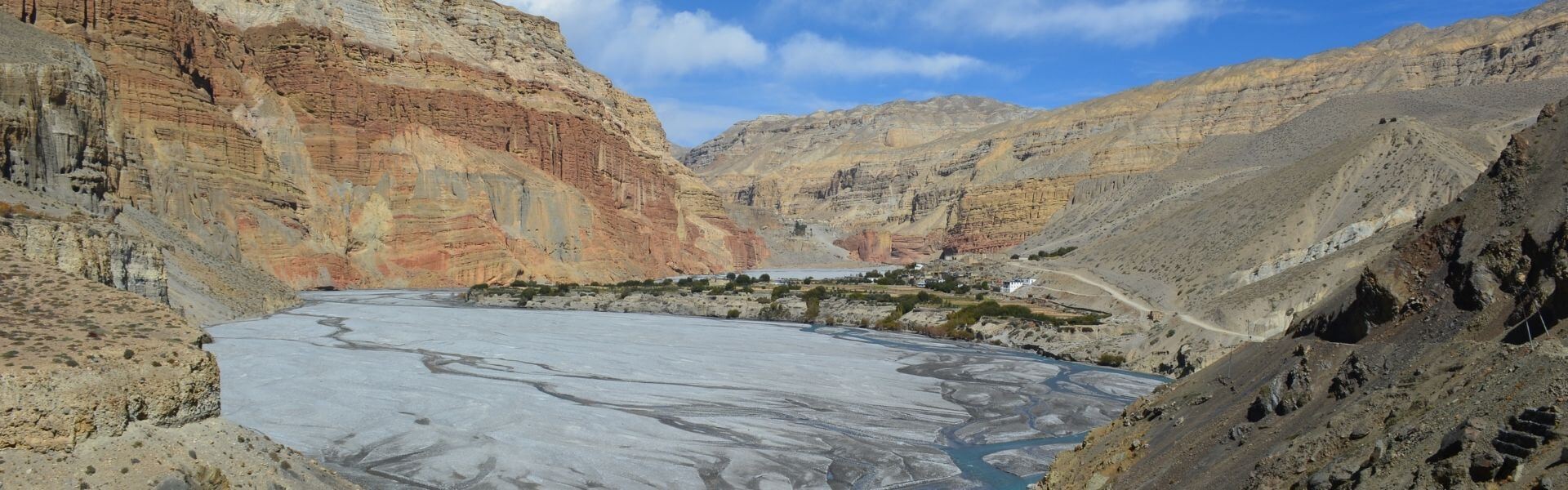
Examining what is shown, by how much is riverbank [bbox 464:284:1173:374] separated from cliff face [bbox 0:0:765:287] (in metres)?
12.3

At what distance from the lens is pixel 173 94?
7375 centimetres

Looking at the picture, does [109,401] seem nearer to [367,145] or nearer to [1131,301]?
[1131,301]

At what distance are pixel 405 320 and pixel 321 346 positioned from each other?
15.5 meters

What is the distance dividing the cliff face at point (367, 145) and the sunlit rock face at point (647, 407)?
2168cm

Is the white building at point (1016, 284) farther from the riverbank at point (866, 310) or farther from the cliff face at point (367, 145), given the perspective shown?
the cliff face at point (367, 145)

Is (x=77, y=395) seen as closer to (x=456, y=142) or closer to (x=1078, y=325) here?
(x=1078, y=325)

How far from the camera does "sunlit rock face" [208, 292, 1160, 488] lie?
2234 centimetres

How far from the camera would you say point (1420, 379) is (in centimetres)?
1127

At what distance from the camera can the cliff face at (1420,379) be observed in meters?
9.00

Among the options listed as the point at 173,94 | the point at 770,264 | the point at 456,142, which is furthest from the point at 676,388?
the point at 770,264

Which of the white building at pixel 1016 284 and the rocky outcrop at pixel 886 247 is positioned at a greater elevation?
the rocky outcrop at pixel 886 247

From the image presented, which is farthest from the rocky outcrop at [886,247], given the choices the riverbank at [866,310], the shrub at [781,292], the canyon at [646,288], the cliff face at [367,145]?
the shrub at [781,292]

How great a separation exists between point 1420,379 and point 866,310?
197 ft

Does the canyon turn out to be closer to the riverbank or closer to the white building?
the riverbank
